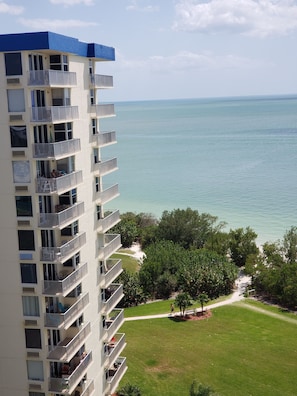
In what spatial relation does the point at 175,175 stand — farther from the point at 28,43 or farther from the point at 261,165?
the point at 28,43

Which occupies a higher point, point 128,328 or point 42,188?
point 42,188

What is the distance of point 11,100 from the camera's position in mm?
20688

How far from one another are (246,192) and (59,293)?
86.6m

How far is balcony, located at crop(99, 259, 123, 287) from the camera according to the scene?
28156 mm

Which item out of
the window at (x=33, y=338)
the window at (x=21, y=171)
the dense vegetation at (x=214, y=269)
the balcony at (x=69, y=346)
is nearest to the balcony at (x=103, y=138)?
the window at (x=21, y=171)

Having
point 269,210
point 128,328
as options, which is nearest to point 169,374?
point 128,328

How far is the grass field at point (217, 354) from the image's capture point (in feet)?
116

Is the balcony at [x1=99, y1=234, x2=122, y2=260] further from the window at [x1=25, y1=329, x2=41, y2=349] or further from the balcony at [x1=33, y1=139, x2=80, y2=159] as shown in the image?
the balcony at [x1=33, y1=139, x2=80, y2=159]

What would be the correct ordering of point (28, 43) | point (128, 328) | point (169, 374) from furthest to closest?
point (128, 328), point (169, 374), point (28, 43)

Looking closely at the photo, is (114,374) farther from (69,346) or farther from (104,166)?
(104,166)

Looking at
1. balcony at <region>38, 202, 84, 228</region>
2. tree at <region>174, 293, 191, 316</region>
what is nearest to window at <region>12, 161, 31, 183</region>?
balcony at <region>38, 202, 84, 228</region>

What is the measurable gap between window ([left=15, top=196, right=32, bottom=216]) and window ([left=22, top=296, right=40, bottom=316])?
3.80 meters

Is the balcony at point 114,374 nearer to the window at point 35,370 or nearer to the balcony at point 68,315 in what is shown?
the balcony at point 68,315

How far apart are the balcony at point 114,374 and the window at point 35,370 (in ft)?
23.8
